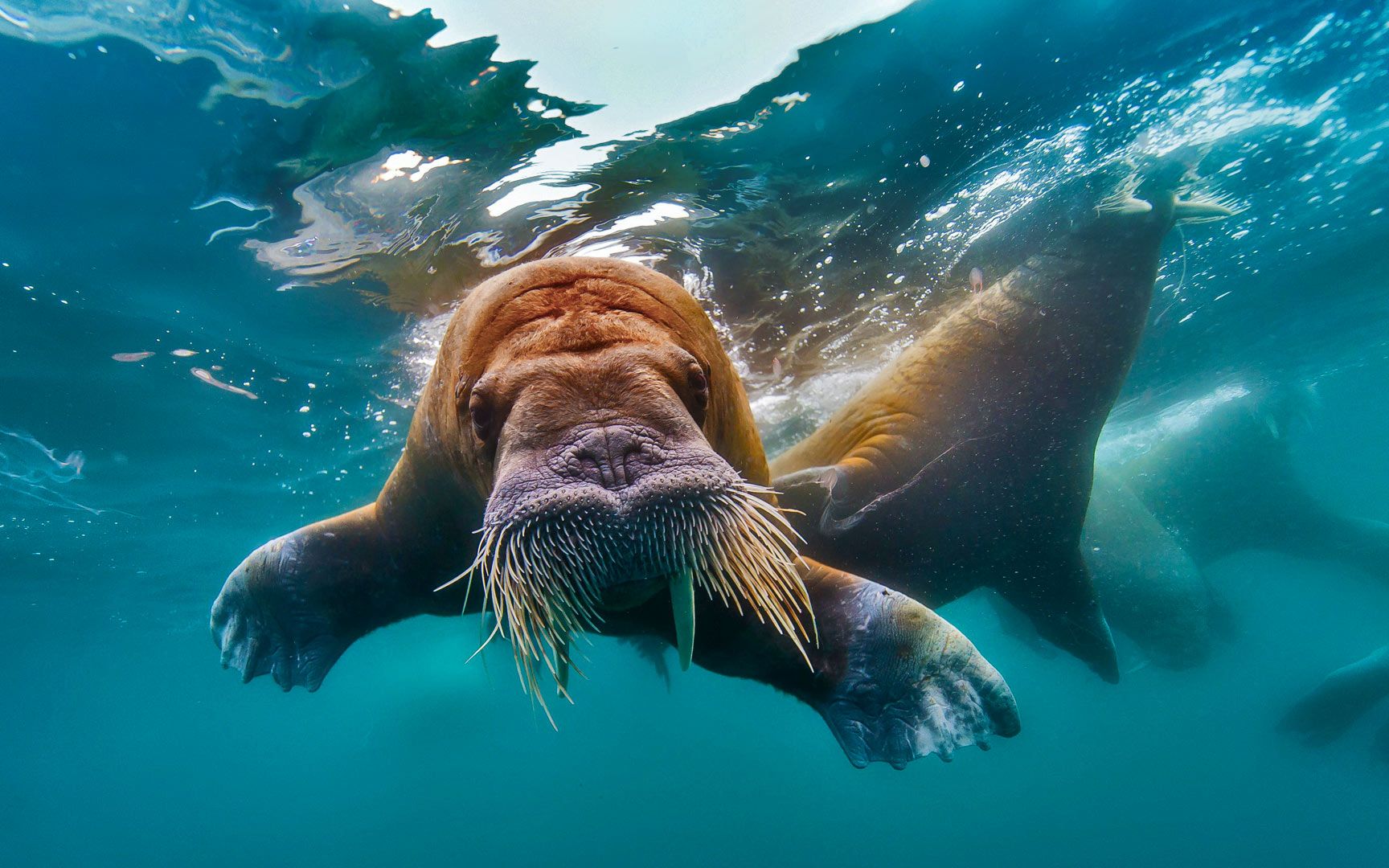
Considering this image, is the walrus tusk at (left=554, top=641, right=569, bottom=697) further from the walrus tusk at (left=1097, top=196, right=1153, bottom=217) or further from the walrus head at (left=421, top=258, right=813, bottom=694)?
the walrus tusk at (left=1097, top=196, right=1153, bottom=217)

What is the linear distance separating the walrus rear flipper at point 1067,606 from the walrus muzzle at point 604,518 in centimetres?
434

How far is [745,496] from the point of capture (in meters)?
2.19

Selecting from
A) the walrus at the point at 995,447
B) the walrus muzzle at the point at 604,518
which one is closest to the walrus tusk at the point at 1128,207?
the walrus at the point at 995,447

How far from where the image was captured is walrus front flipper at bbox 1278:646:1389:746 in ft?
47.6

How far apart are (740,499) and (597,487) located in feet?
1.50

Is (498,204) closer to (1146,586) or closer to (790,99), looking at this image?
(790,99)

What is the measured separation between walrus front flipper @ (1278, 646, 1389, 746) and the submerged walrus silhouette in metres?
12.9

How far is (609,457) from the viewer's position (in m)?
2.12

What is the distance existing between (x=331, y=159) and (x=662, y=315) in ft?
13.3

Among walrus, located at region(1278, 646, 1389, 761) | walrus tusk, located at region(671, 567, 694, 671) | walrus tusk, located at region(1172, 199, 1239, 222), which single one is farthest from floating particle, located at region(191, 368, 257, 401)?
walrus, located at region(1278, 646, 1389, 761)

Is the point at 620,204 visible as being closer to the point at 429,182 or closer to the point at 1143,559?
the point at 429,182

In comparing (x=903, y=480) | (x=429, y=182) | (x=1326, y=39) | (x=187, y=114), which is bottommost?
(x=903, y=480)

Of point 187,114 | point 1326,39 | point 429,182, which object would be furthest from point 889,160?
point 187,114

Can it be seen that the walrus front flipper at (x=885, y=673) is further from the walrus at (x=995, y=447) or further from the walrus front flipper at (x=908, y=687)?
the walrus at (x=995, y=447)
